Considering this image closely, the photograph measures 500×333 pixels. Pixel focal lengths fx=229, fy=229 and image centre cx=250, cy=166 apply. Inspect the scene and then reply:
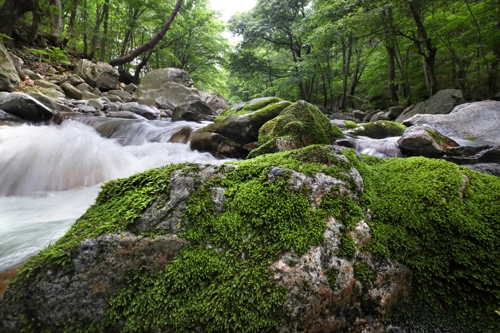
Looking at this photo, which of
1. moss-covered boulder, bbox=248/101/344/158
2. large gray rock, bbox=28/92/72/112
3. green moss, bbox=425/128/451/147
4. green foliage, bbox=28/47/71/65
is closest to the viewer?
moss-covered boulder, bbox=248/101/344/158

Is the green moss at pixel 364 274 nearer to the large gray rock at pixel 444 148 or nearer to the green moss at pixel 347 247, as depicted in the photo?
the green moss at pixel 347 247

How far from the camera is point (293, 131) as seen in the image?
15.2ft

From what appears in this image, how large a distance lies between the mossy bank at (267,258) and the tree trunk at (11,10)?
12284 mm

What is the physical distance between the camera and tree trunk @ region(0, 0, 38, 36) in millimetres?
8775

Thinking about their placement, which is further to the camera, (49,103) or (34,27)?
(34,27)

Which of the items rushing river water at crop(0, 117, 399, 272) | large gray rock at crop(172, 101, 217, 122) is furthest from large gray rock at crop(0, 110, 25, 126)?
large gray rock at crop(172, 101, 217, 122)

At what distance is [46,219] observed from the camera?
314 cm

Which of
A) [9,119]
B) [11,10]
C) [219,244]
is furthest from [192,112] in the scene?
[219,244]

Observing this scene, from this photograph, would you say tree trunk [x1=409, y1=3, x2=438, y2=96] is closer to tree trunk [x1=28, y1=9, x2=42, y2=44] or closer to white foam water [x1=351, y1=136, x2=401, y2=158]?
white foam water [x1=351, y1=136, x2=401, y2=158]

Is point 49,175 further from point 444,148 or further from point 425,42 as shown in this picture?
point 425,42

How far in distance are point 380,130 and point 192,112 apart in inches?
321

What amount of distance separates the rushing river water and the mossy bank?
1.38m

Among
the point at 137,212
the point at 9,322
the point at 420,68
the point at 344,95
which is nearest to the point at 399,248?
the point at 137,212

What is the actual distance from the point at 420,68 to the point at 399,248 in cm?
1641
